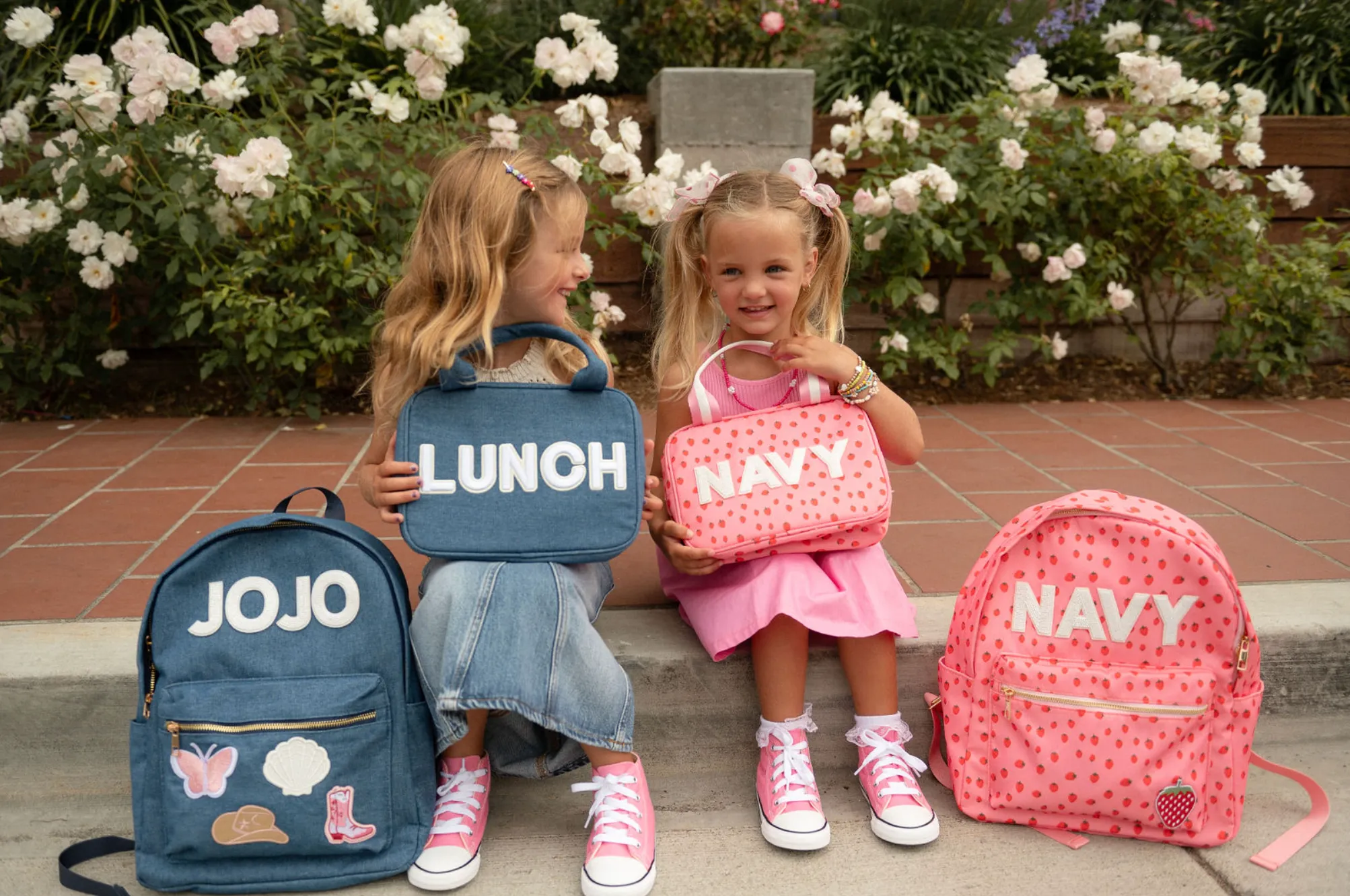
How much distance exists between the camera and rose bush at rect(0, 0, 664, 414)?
3377 millimetres

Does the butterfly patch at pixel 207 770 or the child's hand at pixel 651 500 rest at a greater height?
the child's hand at pixel 651 500

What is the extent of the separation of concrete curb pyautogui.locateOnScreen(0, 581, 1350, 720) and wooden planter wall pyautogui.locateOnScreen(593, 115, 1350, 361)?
7.67 ft

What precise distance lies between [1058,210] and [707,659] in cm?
291

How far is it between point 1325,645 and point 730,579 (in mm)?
1259

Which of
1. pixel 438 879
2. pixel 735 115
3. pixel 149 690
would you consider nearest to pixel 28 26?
pixel 735 115

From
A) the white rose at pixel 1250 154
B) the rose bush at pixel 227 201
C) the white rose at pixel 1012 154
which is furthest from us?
the white rose at pixel 1250 154

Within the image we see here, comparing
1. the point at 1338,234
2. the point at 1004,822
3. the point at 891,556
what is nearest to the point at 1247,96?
the point at 1338,234

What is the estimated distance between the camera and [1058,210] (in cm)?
422

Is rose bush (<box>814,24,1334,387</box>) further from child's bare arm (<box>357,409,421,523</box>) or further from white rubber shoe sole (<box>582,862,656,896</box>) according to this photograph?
white rubber shoe sole (<box>582,862,656,896</box>)

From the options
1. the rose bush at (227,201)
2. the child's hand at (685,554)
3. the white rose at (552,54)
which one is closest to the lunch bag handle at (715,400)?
the child's hand at (685,554)

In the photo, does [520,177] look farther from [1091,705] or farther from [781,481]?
[1091,705]

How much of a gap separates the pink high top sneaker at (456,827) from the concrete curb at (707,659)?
362 millimetres

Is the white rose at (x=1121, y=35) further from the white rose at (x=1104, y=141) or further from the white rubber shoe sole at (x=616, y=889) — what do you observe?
the white rubber shoe sole at (x=616, y=889)

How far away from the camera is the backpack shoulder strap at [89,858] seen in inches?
67.2
